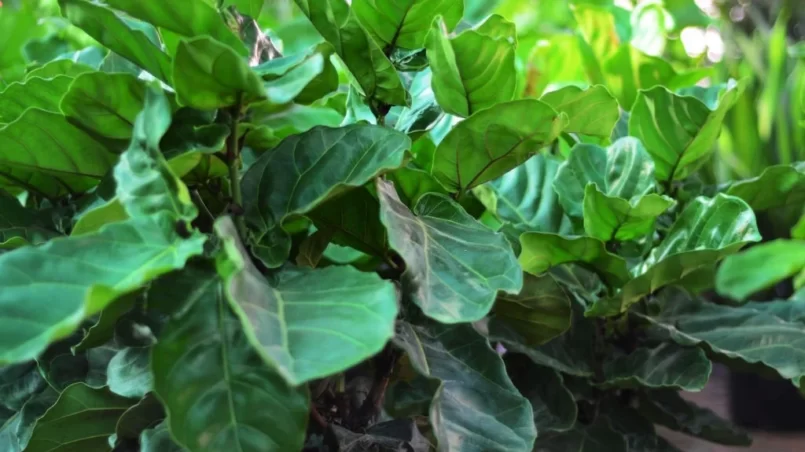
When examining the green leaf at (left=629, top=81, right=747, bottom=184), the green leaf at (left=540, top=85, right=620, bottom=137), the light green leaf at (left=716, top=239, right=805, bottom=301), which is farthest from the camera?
the green leaf at (left=629, top=81, right=747, bottom=184)

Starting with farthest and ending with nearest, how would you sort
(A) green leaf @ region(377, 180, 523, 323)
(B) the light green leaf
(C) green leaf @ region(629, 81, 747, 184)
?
1. (C) green leaf @ region(629, 81, 747, 184)
2. (A) green leaf @ region(377, 180, 523, 323)
3. (B) the light green leaf

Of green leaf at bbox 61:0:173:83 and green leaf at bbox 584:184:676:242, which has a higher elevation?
green leaf at bbox 61:0:173:83

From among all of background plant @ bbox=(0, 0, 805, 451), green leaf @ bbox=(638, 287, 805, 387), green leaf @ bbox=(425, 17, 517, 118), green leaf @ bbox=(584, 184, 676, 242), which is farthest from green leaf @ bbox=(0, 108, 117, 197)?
green leaf @ bbox=(638, 287, 805, 387)

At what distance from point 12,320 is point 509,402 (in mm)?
276

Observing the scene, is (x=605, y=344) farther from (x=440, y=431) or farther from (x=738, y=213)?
(x=440, y=431)

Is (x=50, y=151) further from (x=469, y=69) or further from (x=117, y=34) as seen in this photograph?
(x=469, y=69)

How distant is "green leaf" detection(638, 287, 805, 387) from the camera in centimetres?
51

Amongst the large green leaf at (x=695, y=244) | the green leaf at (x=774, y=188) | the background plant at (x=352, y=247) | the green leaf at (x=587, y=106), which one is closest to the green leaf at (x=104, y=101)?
the background plant at (x=352, y=247)

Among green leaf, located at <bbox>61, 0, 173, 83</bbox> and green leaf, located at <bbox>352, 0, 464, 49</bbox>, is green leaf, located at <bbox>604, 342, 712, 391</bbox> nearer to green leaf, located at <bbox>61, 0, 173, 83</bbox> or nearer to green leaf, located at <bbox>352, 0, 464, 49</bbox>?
green leaf, located at <bbox>352, 0, 464, 49</bbox>

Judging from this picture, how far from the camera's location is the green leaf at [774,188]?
576mm

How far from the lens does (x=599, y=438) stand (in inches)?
23.1

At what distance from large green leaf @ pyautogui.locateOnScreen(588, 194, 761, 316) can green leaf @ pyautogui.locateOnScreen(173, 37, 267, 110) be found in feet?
1.12

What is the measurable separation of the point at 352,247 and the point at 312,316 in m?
0.20

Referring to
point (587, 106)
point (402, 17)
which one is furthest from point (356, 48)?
point (587, 106)
